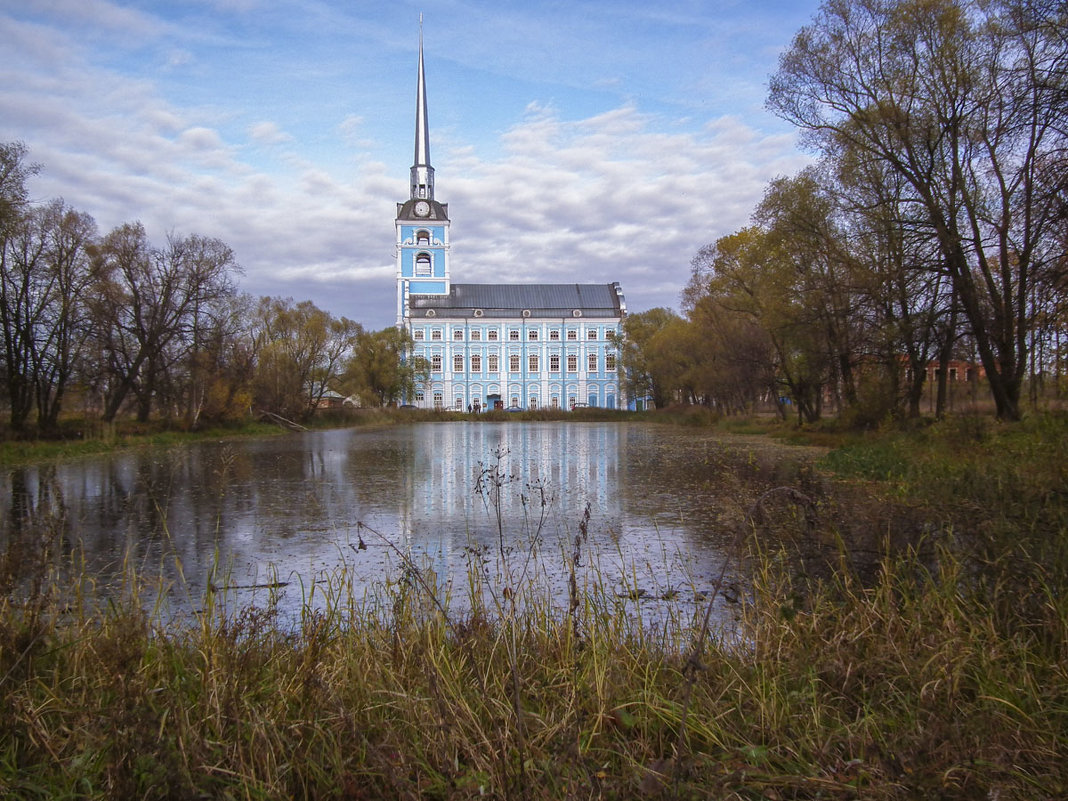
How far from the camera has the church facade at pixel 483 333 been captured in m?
85.9

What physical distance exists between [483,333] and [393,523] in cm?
7806

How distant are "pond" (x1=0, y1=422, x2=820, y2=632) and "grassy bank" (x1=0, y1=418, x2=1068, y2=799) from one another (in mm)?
481

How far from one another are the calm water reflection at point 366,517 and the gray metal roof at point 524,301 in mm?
67420

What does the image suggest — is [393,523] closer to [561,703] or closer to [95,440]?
[561,703]

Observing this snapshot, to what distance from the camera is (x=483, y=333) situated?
286 ft

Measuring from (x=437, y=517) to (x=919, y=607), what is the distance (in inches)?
265

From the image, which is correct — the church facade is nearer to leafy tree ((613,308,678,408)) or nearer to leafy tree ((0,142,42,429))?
leafy tree ((613,308,678,408))

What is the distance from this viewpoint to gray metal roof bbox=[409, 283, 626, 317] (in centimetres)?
8662

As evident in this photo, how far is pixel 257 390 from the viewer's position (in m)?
44.0

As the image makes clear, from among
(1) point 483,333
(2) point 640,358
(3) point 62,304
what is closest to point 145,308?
(3) point 62,304

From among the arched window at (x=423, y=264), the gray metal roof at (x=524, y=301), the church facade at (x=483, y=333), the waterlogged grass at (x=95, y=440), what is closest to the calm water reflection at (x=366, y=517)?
the waterlogged grass at (x=95, y=440)

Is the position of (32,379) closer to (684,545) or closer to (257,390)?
(257,390)

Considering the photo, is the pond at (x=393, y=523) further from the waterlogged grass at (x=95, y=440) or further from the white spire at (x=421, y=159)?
the white spire at (x=421, y=159)

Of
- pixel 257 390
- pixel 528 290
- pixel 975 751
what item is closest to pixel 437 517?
pixel 975 751
